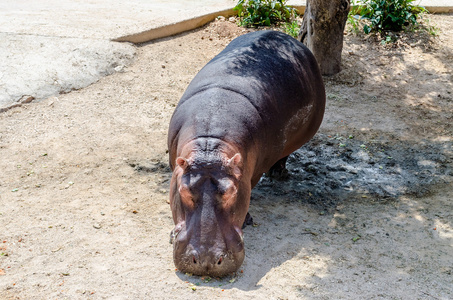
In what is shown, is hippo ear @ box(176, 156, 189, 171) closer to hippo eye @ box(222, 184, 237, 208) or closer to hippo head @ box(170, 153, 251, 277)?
hippo head @ box(170, 153, 251, 277)

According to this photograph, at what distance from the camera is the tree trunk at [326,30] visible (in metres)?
8.64

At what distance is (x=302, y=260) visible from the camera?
456 cm

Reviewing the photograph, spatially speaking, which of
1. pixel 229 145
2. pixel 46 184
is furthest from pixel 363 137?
pixel 46 184

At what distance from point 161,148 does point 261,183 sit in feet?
4.77

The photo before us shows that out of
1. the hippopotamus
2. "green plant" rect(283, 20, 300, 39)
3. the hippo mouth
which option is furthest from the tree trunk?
the hippo mouth

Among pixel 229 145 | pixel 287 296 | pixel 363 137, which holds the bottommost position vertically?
pixel 363 137

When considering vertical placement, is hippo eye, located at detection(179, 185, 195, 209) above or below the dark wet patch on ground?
above

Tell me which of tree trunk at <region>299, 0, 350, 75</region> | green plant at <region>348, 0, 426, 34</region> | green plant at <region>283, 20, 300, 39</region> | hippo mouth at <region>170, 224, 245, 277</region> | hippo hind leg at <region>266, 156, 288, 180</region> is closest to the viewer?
hippo mouth at <region>170, 224, 245, 277</region>

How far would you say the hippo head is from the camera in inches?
150

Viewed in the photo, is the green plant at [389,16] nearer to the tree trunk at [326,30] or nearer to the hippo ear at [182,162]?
the tree trunk at [326,30]

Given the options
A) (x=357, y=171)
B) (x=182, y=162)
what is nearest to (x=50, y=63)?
(x=357, y=171)

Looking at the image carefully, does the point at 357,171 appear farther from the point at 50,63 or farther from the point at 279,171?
the point at 50,63

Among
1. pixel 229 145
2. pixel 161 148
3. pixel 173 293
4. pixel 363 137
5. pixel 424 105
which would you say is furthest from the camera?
pixel 424 105

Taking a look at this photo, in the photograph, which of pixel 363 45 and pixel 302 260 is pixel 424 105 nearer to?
pixel 363 45
